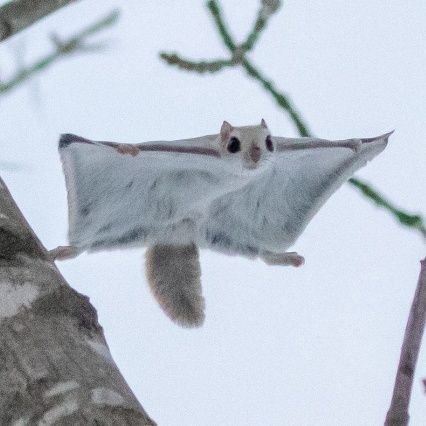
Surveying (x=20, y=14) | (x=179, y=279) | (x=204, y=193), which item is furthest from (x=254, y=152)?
(x=20, y=14)

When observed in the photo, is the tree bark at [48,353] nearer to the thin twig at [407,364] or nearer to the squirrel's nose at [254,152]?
the thin twig at [407,364]

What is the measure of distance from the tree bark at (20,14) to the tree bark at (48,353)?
618 millimetres

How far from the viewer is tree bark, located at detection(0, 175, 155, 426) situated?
3.90 feet

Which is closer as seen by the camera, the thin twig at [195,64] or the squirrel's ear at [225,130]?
the squirrel's ear at [225,130]

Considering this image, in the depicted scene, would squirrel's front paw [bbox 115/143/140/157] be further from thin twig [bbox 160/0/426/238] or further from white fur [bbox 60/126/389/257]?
thin twig [bbox 160/0/426/238]

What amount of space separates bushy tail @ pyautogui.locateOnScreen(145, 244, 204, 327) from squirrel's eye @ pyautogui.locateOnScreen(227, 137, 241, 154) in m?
0.38

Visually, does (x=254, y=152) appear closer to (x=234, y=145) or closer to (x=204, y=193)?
(x=234, y=145)

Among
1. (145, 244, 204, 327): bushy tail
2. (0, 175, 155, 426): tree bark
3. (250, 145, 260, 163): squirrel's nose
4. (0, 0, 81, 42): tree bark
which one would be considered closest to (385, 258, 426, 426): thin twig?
(0, 175, 155, 426): tree bark

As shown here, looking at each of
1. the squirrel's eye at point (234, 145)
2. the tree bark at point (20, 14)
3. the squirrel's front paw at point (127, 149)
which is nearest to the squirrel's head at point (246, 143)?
the squirrel's eye at point (234, 145)

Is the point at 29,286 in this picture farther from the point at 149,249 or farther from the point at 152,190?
the point at 149,249

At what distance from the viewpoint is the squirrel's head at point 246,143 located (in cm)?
180

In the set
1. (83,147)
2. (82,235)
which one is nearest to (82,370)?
(83,147)

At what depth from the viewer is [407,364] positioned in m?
1.29

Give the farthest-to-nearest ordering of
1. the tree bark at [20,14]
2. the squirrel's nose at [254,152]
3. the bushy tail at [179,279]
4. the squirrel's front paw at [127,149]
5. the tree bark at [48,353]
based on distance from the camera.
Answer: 1. the bushy tail at [179,279]
2. the tree bark at [20,14]
3. the squirrel's nose at [254,152]
4. the squirrel's front paw at [127,149]
5. the tree bark at [48,353]
